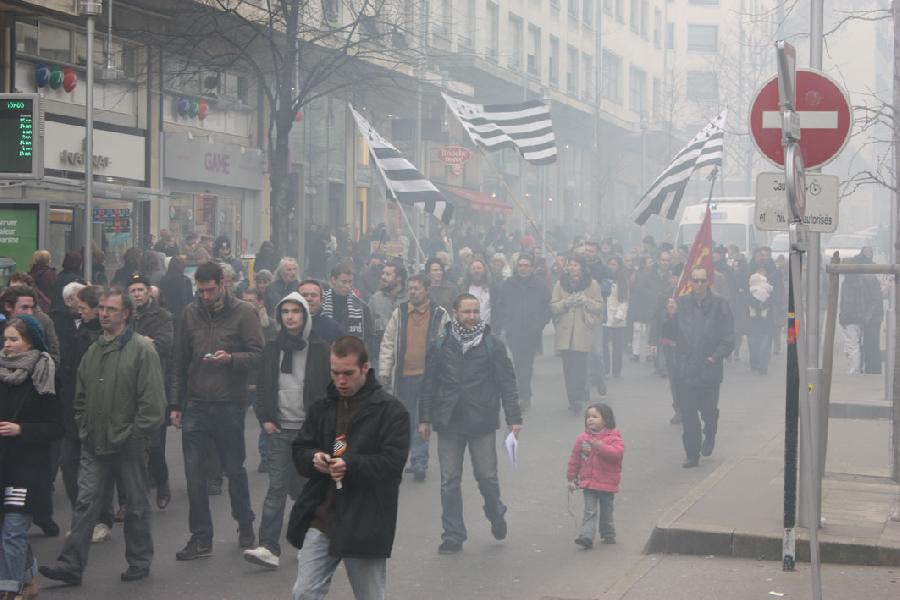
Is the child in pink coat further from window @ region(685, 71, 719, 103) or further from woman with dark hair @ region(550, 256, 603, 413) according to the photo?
window @ region(685, 71, 719, 103)

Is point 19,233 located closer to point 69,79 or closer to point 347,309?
point 347,309

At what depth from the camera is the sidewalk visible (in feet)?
27.7

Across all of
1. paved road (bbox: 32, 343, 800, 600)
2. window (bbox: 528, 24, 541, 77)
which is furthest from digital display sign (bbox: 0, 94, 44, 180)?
window (bbox: 528, 24, 541, 77)

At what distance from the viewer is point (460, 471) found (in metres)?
9.27

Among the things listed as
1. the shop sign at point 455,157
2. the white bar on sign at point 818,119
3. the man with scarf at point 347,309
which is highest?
the shop sign at point 455,157

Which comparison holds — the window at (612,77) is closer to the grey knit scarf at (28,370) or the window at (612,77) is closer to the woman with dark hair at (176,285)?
the woman with dark hair at (176,285)

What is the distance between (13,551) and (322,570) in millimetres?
2215

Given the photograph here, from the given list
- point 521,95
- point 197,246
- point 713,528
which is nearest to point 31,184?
point 197,246

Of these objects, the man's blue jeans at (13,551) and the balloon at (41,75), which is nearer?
the man's blue jeans at (13,551)

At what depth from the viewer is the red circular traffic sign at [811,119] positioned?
25.2 ft

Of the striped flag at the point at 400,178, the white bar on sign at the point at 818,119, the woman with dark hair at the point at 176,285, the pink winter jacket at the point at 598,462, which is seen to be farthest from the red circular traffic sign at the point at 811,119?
the striped flag at the point at 400,178

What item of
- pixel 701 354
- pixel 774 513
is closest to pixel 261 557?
pixel 774 513

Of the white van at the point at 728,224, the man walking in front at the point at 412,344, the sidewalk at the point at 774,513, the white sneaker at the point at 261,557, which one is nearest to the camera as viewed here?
the white sneaker at the point at 261,557

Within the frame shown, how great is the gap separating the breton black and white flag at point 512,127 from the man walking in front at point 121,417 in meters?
17.0
